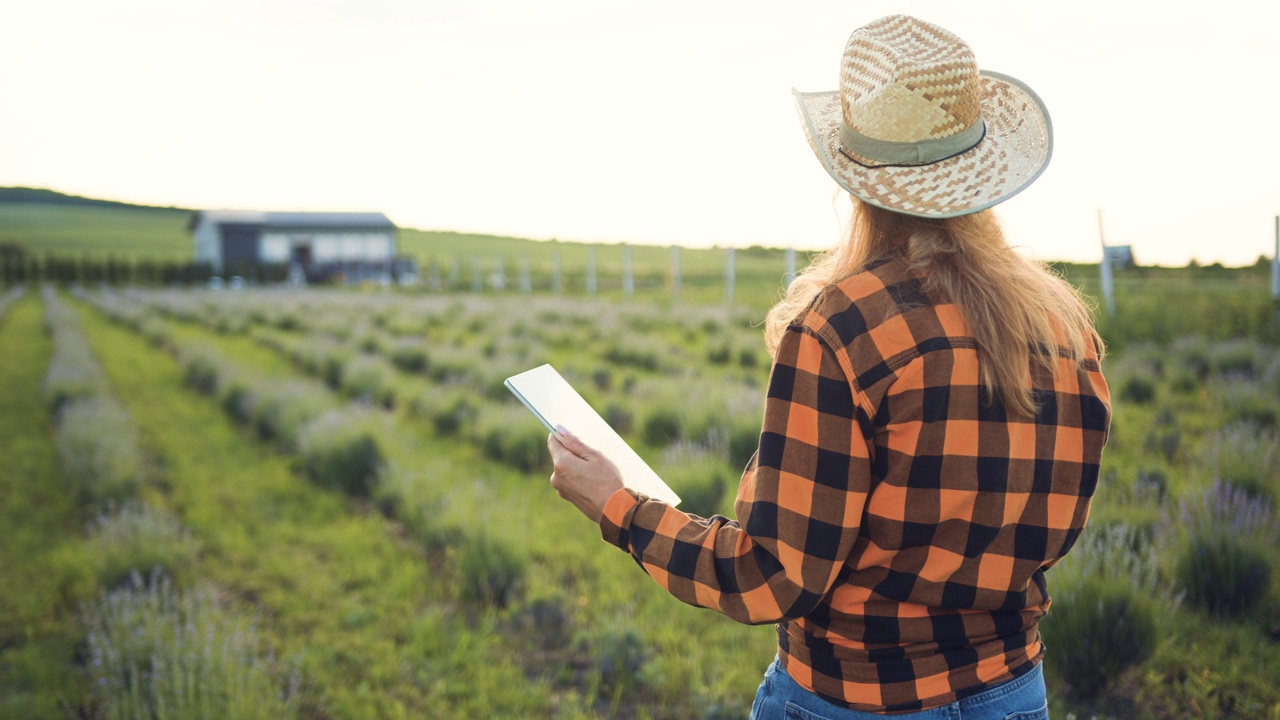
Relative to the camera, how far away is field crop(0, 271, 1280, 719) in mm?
3045

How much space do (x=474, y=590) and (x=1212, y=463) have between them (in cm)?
405

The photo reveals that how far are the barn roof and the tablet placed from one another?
51950 millimetres

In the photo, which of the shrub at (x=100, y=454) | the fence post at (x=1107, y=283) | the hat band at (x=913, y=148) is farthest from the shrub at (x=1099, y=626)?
the fence post at (x=1107, y=283)

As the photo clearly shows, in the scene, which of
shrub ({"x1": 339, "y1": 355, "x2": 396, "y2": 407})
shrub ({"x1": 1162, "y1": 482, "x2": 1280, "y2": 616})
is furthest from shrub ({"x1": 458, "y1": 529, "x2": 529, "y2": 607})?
shrub ({"x1": 339, "y1": 355, "x2": 396, "y2": 407})

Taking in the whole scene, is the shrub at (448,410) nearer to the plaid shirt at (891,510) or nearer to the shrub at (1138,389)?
the shrub at (1138,389)

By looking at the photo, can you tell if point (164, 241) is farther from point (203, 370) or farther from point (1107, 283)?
point (1107, 283)

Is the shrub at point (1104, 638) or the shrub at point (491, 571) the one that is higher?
the shrub at point (1104, 638)

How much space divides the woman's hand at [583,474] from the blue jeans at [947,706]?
1.44 ft

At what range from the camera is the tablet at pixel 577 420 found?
156cm

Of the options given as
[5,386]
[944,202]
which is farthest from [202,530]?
[5,386]

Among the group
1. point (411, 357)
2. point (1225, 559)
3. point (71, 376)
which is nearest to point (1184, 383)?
point (1225, 559)

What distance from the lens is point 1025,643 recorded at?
4.36 feet

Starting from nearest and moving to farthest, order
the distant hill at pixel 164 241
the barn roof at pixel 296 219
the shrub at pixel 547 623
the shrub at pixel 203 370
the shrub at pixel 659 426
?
1. the shrub at pixel 547 623
2. the shrub at pixel 659 426
3. the shrub at pixel 203 370
4. the barn roof at pixel 296 219
5. the distant hill at pixel 164 241

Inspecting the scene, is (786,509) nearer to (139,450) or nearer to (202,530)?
(202,530)
